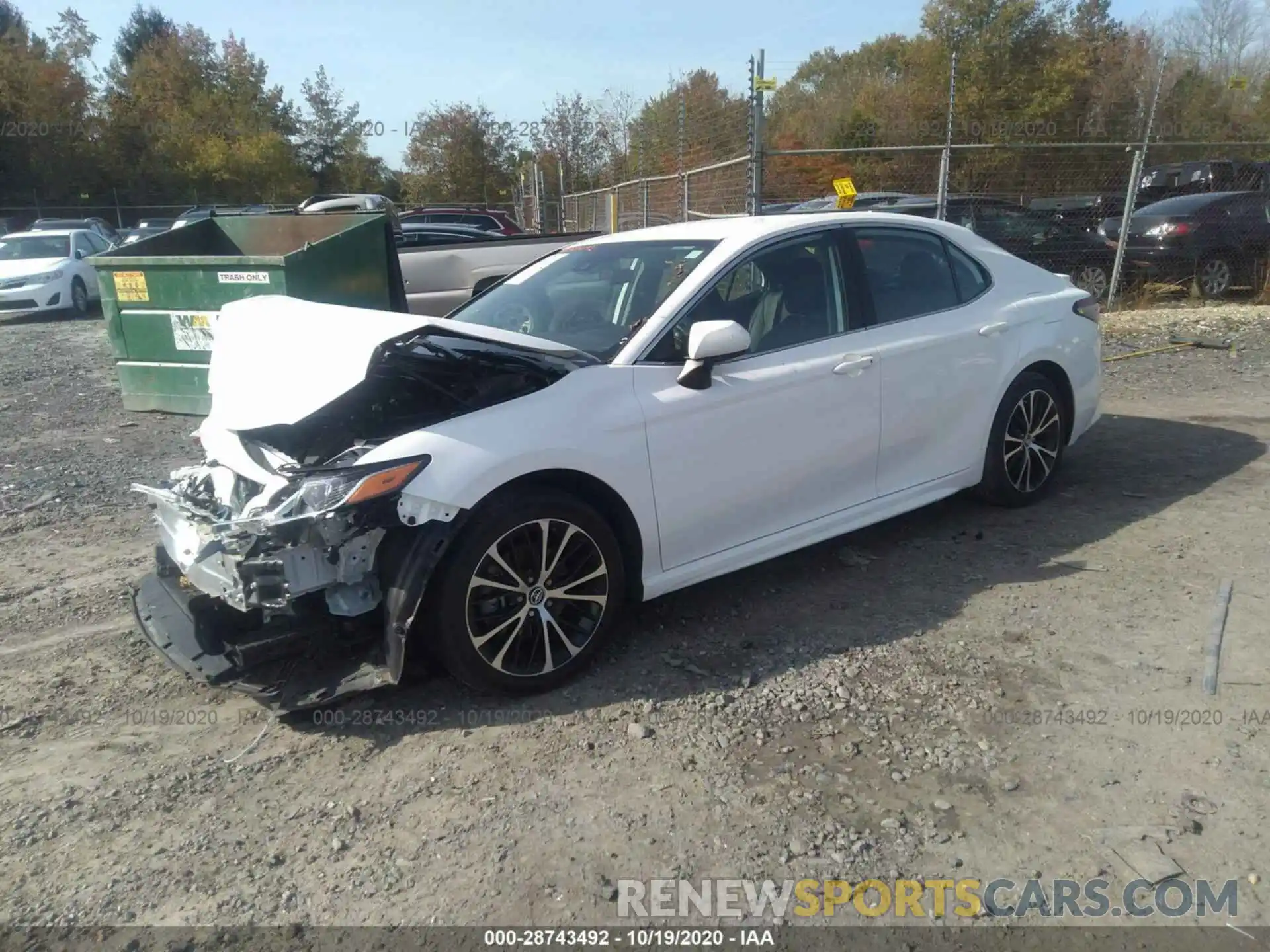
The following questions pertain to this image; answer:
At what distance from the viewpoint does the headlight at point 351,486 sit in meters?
3.29

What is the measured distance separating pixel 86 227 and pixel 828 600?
23.9 meters

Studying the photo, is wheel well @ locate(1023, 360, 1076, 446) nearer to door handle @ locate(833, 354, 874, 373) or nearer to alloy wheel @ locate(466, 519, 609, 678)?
door handle @ locate(833, 354, 874, 373)

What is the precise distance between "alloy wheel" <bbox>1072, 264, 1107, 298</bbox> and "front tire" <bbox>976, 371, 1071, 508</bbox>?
351 inches

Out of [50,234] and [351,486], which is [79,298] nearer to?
[50,234]

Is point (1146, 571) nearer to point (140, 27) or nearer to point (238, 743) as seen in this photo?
point (238, 743)

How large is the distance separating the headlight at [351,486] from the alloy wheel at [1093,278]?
12.4 m

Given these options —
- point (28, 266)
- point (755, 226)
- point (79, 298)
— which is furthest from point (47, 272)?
point (755, 226)

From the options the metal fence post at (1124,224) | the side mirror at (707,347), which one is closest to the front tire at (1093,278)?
the metal fence post at (1124,224)

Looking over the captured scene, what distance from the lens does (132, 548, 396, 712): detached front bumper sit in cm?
345

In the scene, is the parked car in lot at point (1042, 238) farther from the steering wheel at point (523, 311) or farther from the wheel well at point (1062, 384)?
the steering wheel at point (523, 311)

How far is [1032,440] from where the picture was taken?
5.51m

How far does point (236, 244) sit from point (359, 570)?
289 inches

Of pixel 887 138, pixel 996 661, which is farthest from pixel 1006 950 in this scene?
pixel 887 138

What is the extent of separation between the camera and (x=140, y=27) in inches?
2414
